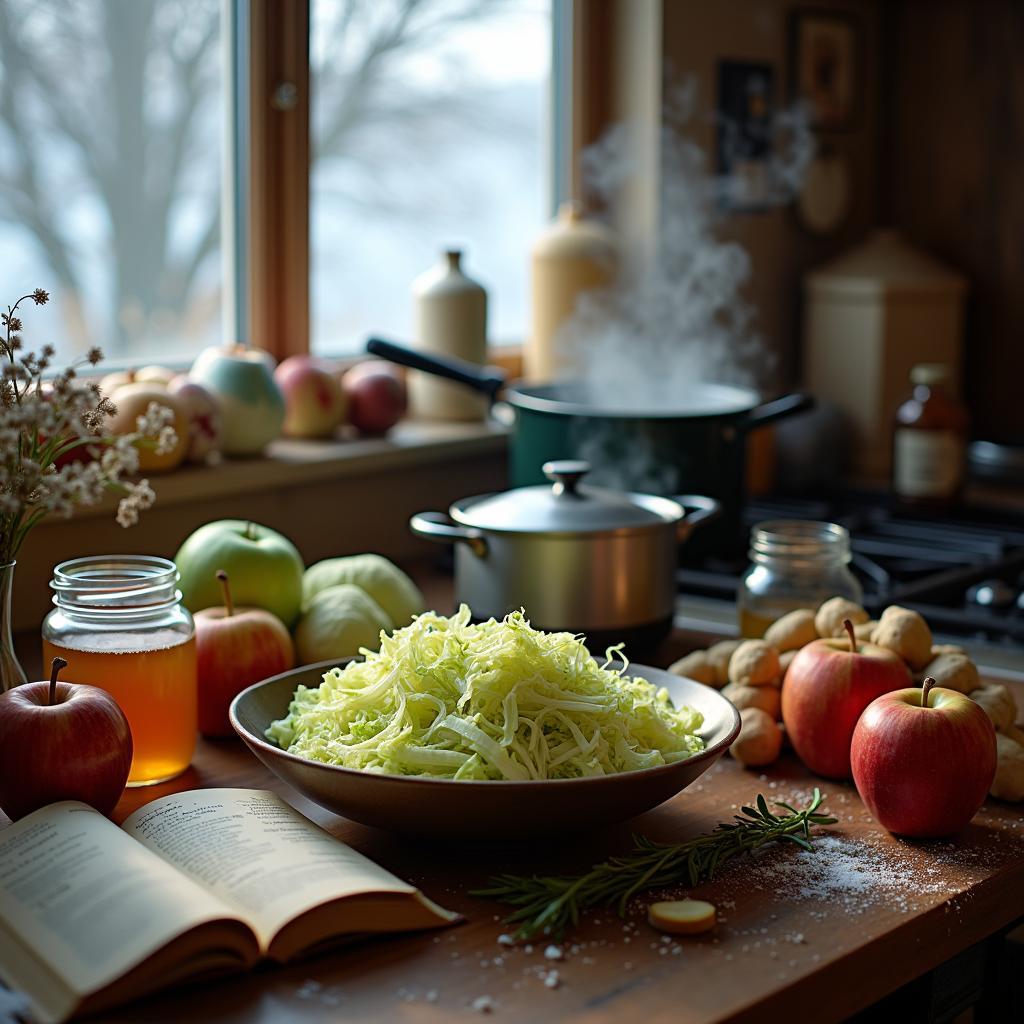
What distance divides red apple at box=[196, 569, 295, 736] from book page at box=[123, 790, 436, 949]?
0.76 ft

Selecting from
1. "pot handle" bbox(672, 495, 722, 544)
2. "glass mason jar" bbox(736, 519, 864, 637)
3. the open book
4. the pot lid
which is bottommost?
the open book

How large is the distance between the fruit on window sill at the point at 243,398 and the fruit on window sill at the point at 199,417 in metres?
0.04

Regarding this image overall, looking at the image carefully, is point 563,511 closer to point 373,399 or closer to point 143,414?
point 143,414

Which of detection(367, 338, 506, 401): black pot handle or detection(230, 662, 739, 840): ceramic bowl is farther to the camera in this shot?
detection(367, 338, 506, 401): black pot handle

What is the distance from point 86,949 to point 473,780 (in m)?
0.28

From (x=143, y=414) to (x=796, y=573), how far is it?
2.47 feet

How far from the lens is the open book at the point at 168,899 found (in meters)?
0.86

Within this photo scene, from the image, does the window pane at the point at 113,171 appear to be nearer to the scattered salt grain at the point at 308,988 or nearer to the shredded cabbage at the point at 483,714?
the shredded cabbage at the point at 483,714

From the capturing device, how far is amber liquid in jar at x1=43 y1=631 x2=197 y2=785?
119 cm

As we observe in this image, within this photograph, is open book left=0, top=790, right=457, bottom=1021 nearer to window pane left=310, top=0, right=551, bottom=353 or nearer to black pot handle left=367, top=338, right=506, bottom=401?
black pot handle left=367, top=338, right=506, bottom=401

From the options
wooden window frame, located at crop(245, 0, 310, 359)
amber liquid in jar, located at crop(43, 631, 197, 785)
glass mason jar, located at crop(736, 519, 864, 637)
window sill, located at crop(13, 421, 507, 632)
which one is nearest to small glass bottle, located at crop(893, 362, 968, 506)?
window sill, located at crop(13, 421, 507, 632)

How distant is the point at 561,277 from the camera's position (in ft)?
7.69

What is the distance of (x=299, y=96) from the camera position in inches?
81.0

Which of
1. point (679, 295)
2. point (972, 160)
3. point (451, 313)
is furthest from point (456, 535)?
point (972, 160)
